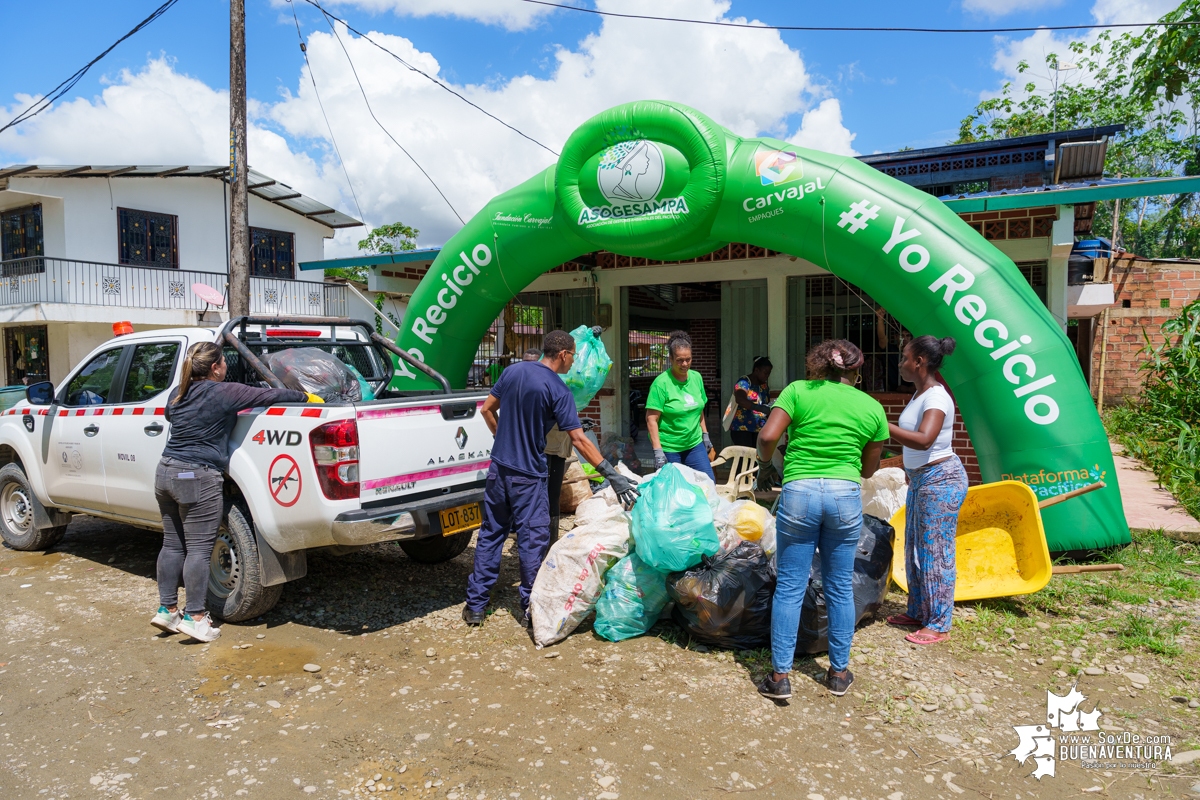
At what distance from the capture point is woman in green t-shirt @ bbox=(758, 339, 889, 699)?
334cm

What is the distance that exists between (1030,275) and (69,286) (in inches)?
748

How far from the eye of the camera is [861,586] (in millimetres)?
3984

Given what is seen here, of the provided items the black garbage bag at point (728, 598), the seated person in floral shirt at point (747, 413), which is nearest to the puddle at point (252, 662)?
the black garbage bag at point (728, 598)

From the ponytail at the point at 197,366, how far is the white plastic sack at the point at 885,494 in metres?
4.45

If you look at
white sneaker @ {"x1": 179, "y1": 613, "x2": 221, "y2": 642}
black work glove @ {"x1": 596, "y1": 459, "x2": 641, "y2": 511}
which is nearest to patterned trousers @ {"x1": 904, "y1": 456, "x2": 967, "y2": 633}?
black work glove @ {"x1": 596, "y1": 459, "x2": 641, "y2": 511}

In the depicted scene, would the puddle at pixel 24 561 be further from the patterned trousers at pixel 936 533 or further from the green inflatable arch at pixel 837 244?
the patterned trousers at pixel 936 533

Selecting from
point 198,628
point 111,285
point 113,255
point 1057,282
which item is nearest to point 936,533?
point 1057,282

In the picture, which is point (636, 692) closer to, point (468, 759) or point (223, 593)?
point (468, 759)

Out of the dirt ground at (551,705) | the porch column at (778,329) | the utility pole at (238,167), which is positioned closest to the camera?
the dirt ground at (551,705)

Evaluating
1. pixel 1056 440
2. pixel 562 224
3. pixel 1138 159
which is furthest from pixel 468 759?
pixel 1138 159

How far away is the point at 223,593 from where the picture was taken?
14.4ft

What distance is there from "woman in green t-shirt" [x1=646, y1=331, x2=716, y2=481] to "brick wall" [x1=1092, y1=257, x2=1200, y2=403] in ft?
34.6

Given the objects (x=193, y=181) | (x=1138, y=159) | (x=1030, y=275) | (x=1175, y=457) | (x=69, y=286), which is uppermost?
(x=1138, y=159)

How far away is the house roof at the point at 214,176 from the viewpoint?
645 inches
